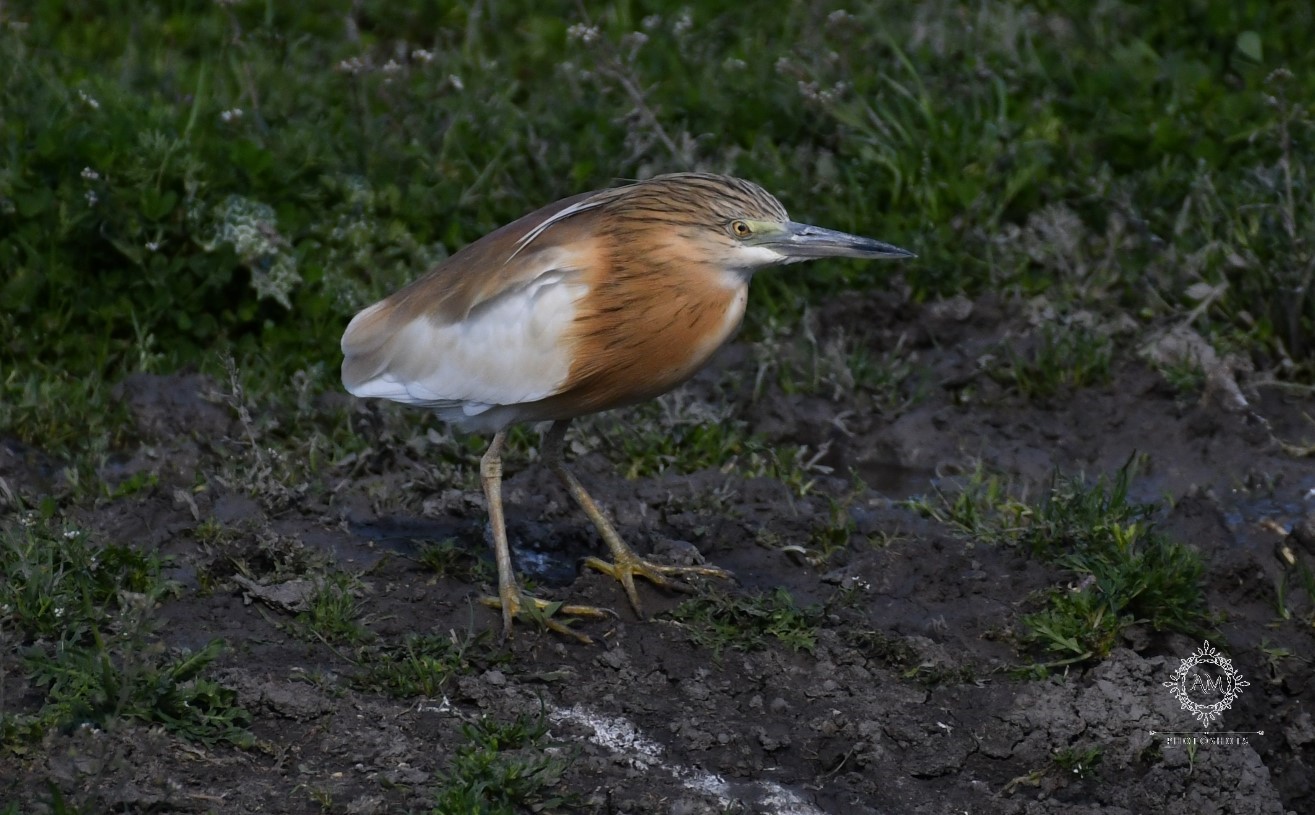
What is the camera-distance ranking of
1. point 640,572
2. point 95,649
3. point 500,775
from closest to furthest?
point 500,775
point 95,649
point 640,572

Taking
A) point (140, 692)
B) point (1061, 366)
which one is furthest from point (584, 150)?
point (140, 692)

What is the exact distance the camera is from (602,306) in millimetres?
4793


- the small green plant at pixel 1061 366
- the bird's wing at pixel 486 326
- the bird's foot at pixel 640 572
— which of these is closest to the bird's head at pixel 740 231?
the bird's wing at pixel 486 326

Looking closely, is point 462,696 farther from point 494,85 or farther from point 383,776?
point 494,85

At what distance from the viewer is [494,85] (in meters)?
8.03

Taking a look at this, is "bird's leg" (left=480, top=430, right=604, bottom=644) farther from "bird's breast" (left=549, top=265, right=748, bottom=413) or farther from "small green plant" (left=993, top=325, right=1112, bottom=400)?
"small green plant" (left=993, top=325, right=1112, bottom=400)

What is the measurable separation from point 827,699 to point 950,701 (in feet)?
1.18

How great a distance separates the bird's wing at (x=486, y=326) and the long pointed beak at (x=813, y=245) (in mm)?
534

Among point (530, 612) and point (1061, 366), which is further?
point (1061, 366)

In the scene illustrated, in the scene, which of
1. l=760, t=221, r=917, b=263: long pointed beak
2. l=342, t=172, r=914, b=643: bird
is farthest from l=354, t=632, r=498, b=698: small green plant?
l=760, t=221, r=917, b=263: long pointed beak

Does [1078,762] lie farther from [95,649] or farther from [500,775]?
[95,649]

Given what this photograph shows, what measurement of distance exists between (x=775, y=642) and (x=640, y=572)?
0.50 m

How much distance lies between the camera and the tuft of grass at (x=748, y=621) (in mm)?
4902

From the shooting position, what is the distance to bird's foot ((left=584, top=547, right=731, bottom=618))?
199 inches
